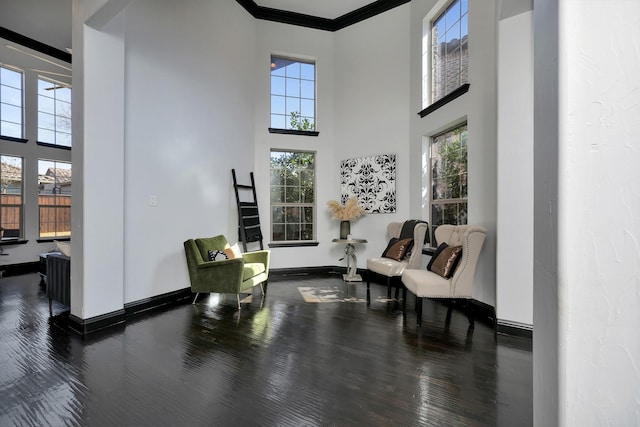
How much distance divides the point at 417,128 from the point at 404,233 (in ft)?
5.44

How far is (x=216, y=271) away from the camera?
3826 mm

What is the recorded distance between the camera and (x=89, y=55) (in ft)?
9.78

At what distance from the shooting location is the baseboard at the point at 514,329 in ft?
9.47

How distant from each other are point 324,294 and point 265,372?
2223mm

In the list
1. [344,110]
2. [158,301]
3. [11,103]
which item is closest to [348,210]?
[344,110]

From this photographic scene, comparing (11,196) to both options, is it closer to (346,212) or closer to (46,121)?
(46,121)

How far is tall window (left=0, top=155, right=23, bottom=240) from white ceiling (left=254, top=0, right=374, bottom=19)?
5.57 m

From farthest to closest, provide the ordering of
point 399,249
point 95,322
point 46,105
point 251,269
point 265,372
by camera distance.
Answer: point 46,105 → point 399,249 → point 251,269 → point 95,322 → point 265,372

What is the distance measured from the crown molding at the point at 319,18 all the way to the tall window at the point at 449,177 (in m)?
2.60

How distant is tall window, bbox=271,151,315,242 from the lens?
5.80m

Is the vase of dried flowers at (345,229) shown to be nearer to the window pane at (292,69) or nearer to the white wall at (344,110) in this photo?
the white wall at (344,110)

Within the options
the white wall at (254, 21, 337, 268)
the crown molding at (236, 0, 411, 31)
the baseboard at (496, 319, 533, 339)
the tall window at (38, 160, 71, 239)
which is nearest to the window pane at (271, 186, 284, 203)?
the white wall at (254, 21, 337, 268)

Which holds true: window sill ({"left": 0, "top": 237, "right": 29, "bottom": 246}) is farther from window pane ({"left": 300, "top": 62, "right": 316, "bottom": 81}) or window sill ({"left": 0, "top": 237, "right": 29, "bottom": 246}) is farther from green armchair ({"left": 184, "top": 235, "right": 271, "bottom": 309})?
window pane ({"left": 300, "top": 62, "right": 316, "bottom": 81})

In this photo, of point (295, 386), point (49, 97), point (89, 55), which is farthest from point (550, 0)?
point (49, 97)
